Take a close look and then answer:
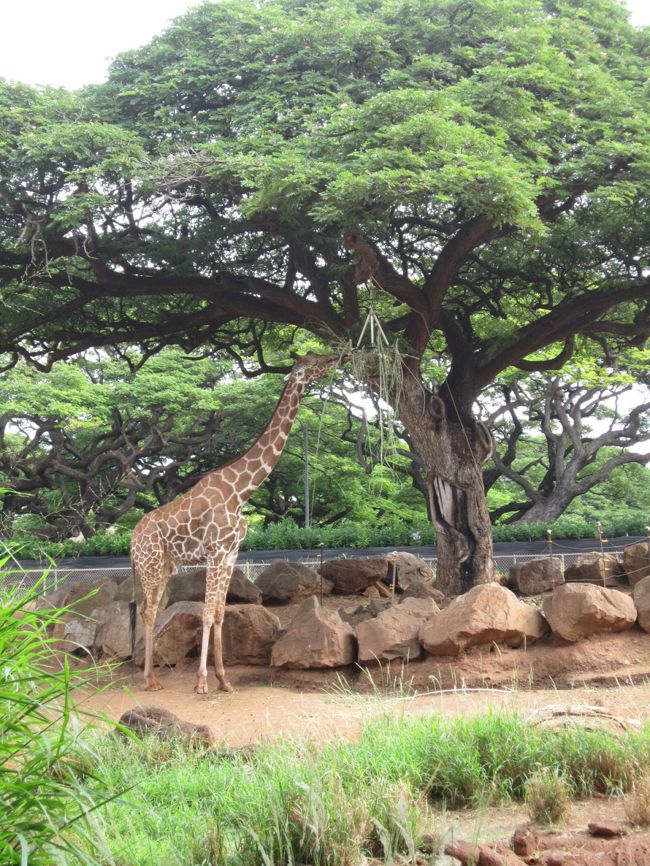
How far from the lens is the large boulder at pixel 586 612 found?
873 centimetres

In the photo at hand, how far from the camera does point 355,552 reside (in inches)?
760

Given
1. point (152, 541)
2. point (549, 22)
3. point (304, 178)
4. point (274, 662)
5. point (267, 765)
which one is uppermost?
point (549, 22)

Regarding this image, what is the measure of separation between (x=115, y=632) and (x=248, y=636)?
2.14 m

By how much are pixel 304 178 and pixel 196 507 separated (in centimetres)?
381

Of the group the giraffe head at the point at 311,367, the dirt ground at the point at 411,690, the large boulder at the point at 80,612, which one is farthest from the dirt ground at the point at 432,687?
the giraffe head at the point at 311,367

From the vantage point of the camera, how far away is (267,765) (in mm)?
4602

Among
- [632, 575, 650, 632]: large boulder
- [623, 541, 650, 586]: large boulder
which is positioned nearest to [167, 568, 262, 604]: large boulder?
[623, 541, 650, 586]: large boulder

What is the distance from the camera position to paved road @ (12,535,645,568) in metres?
18.9

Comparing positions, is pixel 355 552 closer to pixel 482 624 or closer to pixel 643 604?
pixel 482 624

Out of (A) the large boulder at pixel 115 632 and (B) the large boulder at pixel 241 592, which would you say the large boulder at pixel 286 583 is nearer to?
(B) the large boulder at pixel 241 592

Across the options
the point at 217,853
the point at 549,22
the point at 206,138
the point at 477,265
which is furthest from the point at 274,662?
the point at 549,22

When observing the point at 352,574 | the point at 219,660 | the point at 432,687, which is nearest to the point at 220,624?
the point at 219,660

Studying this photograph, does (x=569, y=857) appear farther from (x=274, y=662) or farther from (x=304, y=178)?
(x=304, y=178)

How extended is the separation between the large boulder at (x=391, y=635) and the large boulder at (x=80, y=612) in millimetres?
3837
